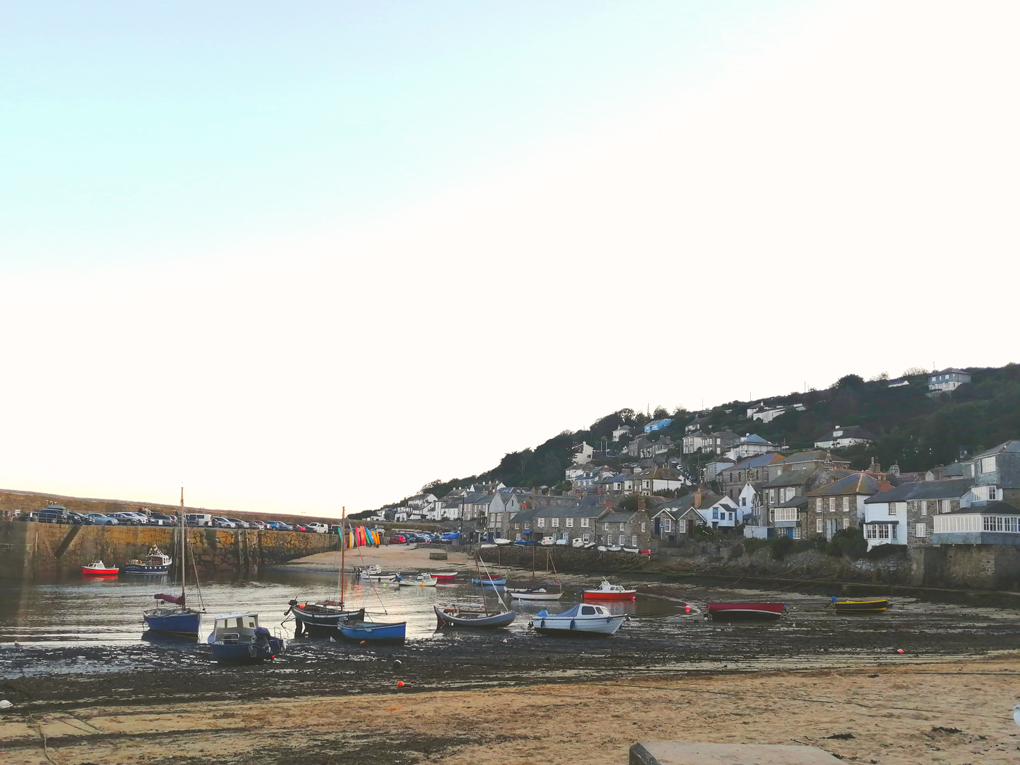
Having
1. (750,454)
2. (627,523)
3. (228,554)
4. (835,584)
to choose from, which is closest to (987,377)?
(750,454)

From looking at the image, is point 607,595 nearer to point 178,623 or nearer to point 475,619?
point 475,619

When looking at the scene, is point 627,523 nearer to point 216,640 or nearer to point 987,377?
point 216,640

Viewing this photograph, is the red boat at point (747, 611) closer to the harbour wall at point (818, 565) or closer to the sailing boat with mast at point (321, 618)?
the sailing boat with mast at point (321, 618)

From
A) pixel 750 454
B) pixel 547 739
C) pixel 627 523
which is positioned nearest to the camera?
pixel 547 739

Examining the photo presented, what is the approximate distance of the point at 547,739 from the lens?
1469 cm

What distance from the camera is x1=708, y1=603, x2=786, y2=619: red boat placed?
42031 millimetres

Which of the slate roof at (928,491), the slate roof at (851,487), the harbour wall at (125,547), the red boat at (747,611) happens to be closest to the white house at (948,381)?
the slate roof at (851,487)

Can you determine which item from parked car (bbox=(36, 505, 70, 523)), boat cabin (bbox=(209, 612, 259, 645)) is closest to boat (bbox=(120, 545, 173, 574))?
parked car (bbox=(36, 505, 70, 523))

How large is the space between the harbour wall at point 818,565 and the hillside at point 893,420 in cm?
4690

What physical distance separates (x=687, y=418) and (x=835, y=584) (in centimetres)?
13667

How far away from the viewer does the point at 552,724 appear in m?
16.0

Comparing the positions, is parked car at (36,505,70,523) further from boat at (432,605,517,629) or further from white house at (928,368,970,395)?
white house at (928,368,970,395)

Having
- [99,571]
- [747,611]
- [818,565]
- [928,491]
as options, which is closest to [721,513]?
[818,565]

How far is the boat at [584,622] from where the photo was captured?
35.3 m
